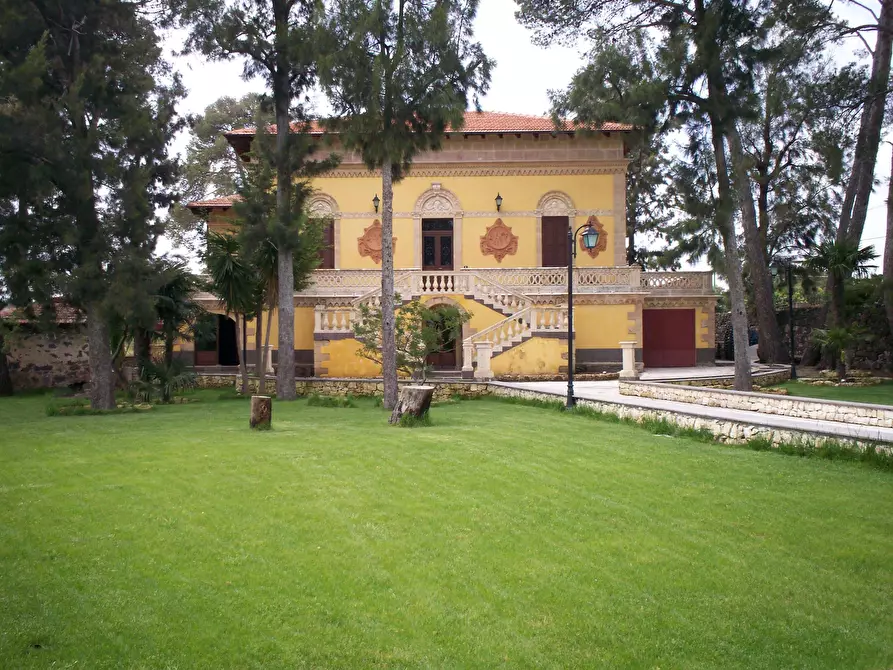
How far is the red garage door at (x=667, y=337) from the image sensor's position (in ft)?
89.0

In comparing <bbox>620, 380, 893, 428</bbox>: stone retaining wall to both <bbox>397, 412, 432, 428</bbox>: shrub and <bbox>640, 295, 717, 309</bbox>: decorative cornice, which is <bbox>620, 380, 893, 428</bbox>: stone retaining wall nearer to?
<bbox>397, 412, 432, 428</bbox>: shrub

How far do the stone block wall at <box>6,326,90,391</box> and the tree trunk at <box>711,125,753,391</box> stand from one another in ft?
63.2

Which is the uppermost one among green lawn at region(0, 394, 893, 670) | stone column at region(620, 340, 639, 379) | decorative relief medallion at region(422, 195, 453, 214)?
decorative relief medallion at region(422, 195, 453, 214)

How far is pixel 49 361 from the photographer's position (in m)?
24.8

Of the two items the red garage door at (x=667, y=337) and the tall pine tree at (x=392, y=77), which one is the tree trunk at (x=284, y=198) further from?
the red garage door at (x=667, y=337)

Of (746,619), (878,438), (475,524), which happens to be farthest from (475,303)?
(746,619)

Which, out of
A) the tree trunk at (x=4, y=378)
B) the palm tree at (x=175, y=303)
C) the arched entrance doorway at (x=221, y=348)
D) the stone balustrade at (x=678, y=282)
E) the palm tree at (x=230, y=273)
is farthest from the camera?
the arched entrance doorway at (x=221, y=348)

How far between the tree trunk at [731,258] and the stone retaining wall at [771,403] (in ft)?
8.99

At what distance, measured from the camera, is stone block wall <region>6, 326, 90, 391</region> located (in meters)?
24.6

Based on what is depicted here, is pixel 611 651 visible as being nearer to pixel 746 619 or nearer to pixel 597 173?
pixel 746 619

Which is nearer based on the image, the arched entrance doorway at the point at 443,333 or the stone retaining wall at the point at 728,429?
the stone retaining wall at the point at 728,429

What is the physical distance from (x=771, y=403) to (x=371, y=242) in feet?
57.7

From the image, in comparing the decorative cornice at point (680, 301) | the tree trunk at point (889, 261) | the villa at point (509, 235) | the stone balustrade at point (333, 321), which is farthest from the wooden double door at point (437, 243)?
the tree trunk at point (889, 261)

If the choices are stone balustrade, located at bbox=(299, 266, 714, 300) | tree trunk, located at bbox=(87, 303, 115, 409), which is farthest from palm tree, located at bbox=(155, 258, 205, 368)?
stone balustrade, located at bbox=(299, 266, 714, 300)
